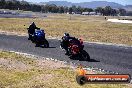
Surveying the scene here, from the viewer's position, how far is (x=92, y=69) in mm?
16922

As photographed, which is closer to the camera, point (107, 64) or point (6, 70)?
point (6, 70)

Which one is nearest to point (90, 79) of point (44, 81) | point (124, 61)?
point (44, 81)

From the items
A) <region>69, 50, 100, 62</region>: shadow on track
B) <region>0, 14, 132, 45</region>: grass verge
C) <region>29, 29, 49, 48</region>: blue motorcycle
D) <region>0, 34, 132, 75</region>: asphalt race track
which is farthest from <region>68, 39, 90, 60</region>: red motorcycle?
<region>0, 14, 132, 45</region>: grass verge

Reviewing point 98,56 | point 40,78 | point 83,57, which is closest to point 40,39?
point 98,56

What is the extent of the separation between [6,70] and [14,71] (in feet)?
1.43

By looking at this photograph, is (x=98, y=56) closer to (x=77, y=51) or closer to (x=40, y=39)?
(x=77, y=51)

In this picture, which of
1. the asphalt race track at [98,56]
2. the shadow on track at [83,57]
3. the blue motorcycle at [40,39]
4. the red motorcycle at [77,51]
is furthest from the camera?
the blue motorcycle at [40,39]

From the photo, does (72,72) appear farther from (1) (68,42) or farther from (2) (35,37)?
(2) (35,37)

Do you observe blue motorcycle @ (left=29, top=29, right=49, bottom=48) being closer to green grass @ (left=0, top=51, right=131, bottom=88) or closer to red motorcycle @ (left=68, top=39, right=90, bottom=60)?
red motorcycle @ (left=68, top=39, right=90, bottom=60)

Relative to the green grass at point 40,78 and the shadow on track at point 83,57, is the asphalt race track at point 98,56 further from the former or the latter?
the green grass at point 40,78

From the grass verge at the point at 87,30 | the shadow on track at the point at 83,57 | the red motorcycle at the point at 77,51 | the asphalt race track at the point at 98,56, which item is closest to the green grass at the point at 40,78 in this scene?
the asphalt race track at the point at 98,56

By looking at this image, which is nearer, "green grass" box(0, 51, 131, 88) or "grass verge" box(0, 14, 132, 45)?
"green grass" box(0, 51, 131, 88)

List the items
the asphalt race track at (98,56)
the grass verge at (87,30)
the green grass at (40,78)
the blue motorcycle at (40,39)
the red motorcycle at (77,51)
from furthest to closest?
1. the grass verge at (87,30)
2. the blue motorcycle at (40,39)
3. the red motorcycle at (77,51)
4. the asphalt race track at (98,56)
5. the green grass at (40,78)

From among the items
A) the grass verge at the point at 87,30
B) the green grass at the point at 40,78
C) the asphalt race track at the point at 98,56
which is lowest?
the grass verge at the point at 87,30
